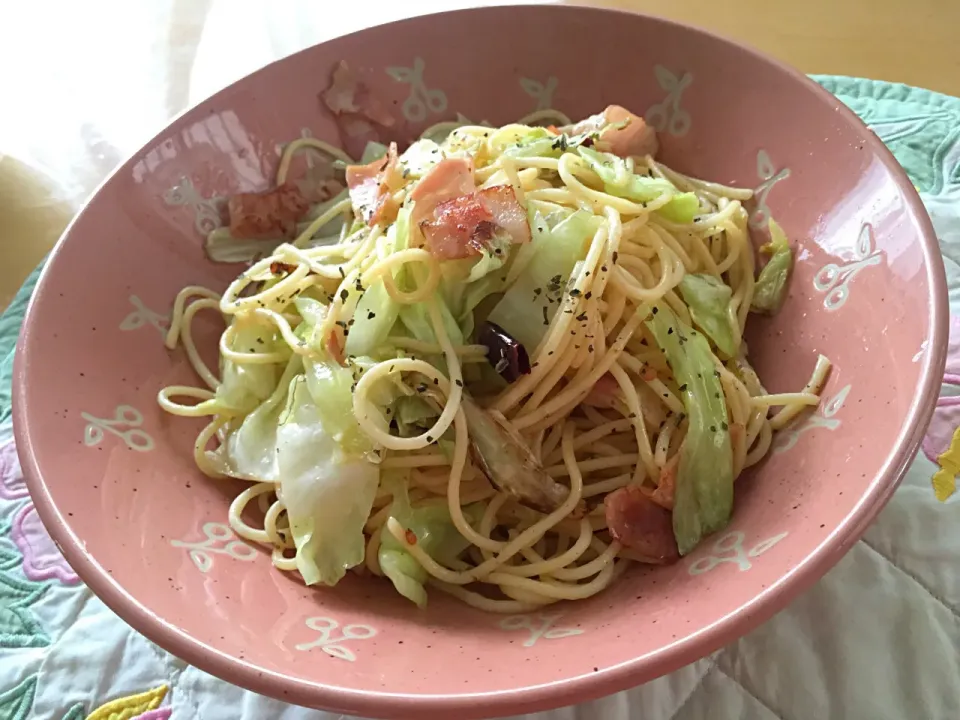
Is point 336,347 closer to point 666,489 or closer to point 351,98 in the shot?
point 666,489

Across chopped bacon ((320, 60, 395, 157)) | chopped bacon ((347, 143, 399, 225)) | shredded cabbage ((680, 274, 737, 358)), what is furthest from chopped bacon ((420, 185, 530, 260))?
chopped bacon ((320, 60, 395, 157))

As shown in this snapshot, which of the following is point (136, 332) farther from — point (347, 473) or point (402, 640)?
point (402, 640)

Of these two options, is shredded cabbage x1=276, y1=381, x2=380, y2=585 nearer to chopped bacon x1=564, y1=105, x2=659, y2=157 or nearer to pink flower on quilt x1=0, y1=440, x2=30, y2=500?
pink flower on quilt x1=0, y1=440, x2=30, y2=500

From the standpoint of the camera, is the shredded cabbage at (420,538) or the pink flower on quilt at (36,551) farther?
the pink flower on quilt at (36,551)

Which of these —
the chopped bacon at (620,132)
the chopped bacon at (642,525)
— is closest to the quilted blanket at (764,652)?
the chopped bacon at (642,525)

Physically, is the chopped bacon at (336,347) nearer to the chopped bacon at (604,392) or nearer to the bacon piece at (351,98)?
the chopped bacon at (604,392)

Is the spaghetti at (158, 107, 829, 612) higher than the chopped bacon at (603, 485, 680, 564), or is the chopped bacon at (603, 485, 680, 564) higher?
the spaghetti at (158, 107, 829, 612)

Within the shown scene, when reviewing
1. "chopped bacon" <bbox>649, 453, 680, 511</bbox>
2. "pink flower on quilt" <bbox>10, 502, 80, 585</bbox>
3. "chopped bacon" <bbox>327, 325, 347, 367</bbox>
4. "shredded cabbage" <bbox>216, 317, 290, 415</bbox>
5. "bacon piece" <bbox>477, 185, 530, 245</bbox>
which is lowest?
"chopped bacon" <bbox>649, 453, 680, 511</bbox>

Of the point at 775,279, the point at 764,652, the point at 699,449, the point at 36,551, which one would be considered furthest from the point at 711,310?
the point at 36,551
